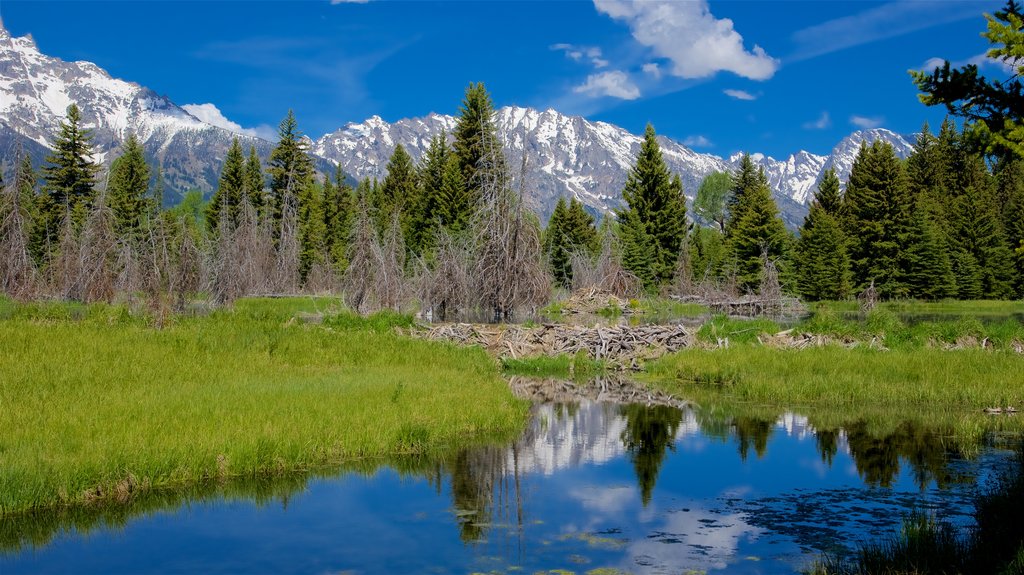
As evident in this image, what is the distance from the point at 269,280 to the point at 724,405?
1918 inches

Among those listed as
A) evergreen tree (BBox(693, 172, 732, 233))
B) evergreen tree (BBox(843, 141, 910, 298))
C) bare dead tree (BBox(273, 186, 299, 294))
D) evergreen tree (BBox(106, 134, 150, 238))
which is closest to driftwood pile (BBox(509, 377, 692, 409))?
bare dead tree (BBox(273, 186, 299, 294))

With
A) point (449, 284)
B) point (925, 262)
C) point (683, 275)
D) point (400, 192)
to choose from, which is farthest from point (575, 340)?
point (400, 192)

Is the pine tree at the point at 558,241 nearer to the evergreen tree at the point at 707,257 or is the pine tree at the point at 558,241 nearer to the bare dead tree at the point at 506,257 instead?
the evergreen tree at the point at 707,257

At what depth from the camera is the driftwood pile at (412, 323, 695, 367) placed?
1029 inches

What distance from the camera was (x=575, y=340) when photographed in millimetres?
26656

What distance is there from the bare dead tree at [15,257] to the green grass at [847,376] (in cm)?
3683

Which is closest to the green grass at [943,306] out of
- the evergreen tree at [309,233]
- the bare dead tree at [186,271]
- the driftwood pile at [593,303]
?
the driftwood pile at [593,303]

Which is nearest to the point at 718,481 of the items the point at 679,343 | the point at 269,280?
the point at 679,343

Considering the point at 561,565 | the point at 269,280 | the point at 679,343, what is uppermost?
the point at 269,280

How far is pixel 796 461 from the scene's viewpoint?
13.4 m

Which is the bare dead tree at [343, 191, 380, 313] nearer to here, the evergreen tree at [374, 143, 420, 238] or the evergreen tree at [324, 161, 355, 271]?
the evergreen tree at [374, 143, 420, 238]

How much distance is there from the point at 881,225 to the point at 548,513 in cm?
6092

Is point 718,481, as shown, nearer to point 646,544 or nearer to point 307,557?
point 646,544

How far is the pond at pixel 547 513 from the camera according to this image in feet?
28.1
